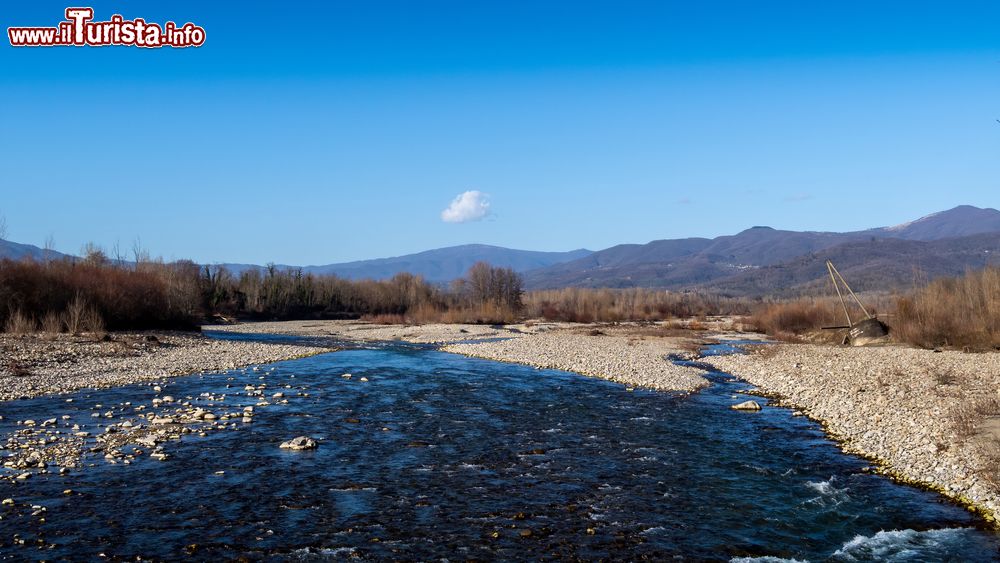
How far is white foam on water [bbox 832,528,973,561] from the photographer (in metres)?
10.4

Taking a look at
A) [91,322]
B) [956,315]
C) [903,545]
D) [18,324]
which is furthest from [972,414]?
[18,324]

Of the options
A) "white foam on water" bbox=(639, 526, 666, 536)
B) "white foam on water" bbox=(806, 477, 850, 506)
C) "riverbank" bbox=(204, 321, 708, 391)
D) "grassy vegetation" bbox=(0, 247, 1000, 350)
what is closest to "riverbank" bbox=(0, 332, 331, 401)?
"grassy vegetation" bbox=(0, 247, 1000, 350)

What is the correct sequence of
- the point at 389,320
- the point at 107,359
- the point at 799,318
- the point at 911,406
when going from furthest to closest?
the point at 389,320 < the point at 799,318 < the point at 107,359 < the point at 911,406

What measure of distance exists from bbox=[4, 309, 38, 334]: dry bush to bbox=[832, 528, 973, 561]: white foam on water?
1640 inches

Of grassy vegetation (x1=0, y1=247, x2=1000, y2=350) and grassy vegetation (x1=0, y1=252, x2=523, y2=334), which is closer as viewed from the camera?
grassy vegetation (x1=0, y1=247, x2=1000, y2=350)

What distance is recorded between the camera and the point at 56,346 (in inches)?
1281

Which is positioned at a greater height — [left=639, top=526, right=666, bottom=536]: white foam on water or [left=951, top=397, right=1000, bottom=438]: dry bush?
[left=951, top=397, right=1000, bottom=438]: dry bush

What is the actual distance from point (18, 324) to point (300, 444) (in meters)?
30.4

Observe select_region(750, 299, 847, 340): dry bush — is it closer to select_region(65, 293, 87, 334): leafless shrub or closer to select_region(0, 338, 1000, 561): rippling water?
select_region(0, 338, 1000, 561): rippling water

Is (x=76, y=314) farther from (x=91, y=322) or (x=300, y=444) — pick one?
(x=300, y=444)

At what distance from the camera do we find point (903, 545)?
10.9m

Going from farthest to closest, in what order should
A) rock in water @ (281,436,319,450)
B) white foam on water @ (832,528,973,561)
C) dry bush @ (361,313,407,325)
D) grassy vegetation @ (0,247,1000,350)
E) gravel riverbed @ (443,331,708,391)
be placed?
dry bush @ (361,313,407,325) → grassy vegetation @ (0,247,1000,350) → gravel riverbed @ (443,331,708,391) → rock in water @ (281,436,319,450) → white foam on water @ (832,528,973,561)

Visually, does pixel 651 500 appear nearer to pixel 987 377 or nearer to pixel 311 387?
pixel 311 387

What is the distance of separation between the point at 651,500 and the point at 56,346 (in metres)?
31.8
